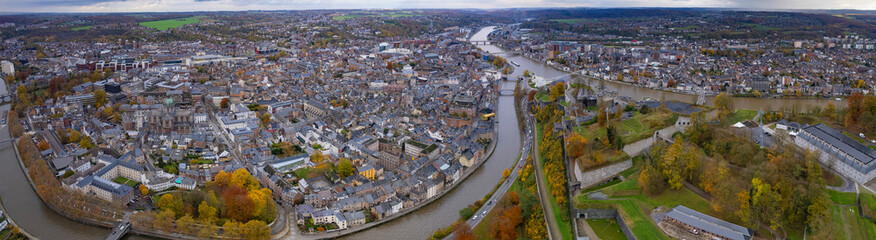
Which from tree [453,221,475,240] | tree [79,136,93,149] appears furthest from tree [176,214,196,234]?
tree [79,136,93,149]

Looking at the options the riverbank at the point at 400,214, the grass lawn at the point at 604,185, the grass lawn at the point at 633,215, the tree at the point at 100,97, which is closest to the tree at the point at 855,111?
the grass lawn at the point at 604,185

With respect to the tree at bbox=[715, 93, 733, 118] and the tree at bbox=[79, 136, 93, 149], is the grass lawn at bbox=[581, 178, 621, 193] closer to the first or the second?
the tree at bbox=[715, 93, 733, 118]

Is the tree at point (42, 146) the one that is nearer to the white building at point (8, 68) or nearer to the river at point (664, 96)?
the white building at point (8, 68)

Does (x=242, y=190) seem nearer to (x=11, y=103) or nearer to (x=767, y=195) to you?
(x=767, y=195)

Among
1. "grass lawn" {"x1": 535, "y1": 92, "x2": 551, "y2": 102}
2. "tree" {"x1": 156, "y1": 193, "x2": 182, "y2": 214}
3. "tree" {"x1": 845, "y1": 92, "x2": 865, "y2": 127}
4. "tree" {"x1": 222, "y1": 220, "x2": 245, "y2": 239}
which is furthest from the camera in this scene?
"grass lawn" {"x1": 535, "y1": 92, "x2": 551, "y2": 102}

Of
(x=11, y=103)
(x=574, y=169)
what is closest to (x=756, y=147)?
(x=574, y=169)

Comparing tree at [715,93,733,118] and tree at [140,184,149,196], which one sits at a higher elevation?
tree at [715,93,733,118]

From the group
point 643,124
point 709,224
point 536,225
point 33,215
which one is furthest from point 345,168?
point 643,124
